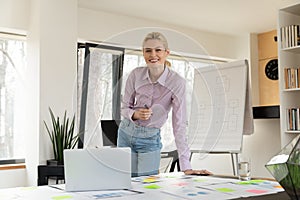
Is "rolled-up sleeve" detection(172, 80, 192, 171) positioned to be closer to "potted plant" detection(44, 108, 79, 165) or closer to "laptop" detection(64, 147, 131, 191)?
"laptop" detection(64, 147, 131, 191)

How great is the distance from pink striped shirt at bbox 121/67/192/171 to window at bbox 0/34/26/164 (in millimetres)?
2582

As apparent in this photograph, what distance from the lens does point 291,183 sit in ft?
3.37

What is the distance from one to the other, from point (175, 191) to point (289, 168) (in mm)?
436

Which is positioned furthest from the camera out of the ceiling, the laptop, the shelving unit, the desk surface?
the ceiling

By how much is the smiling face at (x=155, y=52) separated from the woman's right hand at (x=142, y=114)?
17 cm

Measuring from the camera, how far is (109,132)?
1.50 meters

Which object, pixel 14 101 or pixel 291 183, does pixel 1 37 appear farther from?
pixel 291 183

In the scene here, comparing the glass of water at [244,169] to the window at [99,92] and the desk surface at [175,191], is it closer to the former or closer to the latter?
the desk surface at [175,191]

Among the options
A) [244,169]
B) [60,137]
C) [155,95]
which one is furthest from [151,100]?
[60,137]

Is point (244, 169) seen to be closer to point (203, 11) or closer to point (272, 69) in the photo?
point (203, 11)

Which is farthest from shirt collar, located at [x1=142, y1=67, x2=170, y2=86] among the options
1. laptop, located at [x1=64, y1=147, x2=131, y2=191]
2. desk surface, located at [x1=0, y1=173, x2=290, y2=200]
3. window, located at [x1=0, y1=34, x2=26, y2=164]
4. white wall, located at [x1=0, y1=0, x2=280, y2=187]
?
window, located at [x1=0, y1=34, x2=26, y2=164]

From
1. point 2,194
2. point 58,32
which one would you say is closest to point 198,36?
point 58,32

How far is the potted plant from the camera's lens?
3.34m

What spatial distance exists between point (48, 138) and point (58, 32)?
3.13ft
